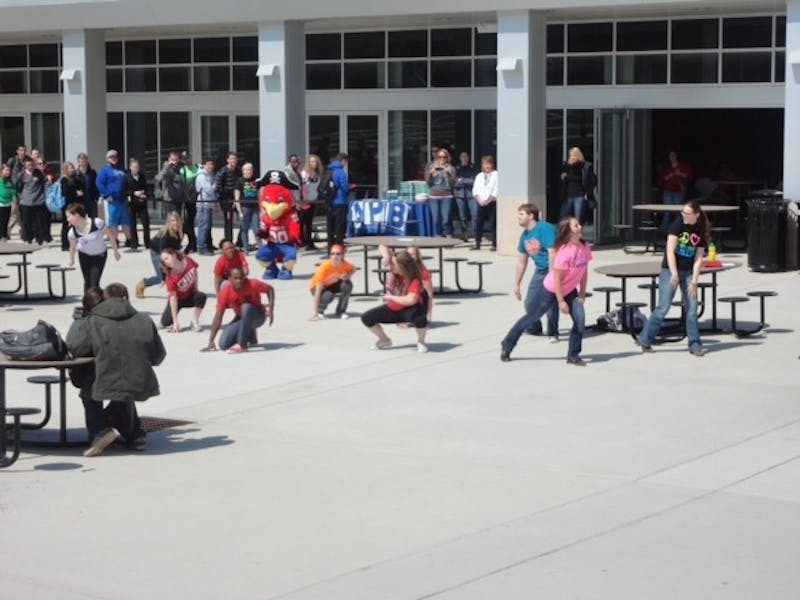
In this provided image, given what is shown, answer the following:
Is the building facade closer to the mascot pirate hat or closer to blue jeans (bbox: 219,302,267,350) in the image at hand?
the mascot pirate hat

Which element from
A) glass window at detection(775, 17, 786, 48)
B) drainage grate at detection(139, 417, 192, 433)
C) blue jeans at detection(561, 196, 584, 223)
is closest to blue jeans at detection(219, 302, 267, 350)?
drainage grate at detection(139, 417, 192, 433)

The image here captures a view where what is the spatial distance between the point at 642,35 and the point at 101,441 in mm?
19081

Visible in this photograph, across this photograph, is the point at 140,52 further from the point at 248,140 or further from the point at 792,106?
the point at 792,106

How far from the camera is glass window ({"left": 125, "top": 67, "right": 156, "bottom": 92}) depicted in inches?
1443

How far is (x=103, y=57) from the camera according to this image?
32.6 meters

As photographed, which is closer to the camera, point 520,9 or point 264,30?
point 520,9

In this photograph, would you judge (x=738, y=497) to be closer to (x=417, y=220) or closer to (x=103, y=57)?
(x=417, y=220)

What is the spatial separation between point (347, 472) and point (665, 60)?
18.8 metres

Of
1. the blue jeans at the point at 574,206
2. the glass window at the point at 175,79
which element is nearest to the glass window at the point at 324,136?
the glass window at the point at 175,79

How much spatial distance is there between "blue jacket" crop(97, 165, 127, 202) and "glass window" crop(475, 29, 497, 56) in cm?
749

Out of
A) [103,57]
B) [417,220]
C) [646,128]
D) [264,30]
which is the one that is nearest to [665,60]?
[646,128]

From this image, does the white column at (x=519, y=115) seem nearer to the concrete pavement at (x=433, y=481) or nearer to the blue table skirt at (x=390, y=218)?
the blue table skirt at (x=390, y=218)

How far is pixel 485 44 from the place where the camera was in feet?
105

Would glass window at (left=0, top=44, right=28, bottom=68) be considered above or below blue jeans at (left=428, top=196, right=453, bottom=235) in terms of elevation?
above
